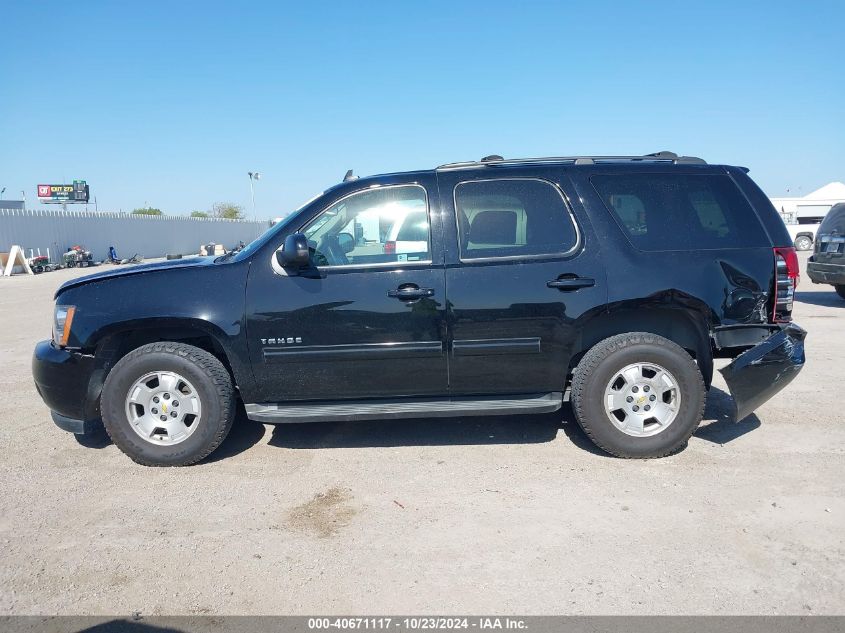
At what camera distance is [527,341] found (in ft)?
13.5

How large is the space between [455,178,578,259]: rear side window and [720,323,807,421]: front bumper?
1358mm

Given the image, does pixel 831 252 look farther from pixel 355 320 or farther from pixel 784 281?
pixel 355 320

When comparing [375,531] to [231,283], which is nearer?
[375,531]

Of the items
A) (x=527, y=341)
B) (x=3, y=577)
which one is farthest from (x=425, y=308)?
(x=3, y=577)

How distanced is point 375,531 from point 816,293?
43.5 ft

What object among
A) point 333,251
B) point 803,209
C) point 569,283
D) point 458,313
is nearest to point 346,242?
point 333,251

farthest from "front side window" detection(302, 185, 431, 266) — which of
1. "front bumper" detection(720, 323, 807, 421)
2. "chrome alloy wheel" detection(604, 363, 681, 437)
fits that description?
"front bumper" detection(720, 323, 807, 421)

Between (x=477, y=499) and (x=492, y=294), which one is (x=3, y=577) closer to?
(x=477, y=499)

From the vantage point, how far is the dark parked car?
1062 centimetres

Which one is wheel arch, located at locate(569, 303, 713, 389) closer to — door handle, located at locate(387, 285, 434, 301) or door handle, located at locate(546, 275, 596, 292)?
door handle, located at locate(546, 275, 596, 292)

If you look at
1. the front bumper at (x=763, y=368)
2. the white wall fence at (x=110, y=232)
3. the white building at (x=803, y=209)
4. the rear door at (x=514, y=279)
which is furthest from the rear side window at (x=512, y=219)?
the white building at (x=803, y=209)

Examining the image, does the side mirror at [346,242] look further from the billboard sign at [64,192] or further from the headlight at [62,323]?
the billboard sign at [64,192]

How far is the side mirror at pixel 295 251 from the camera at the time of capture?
12.9ft

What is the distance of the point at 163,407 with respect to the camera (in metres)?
4.22
